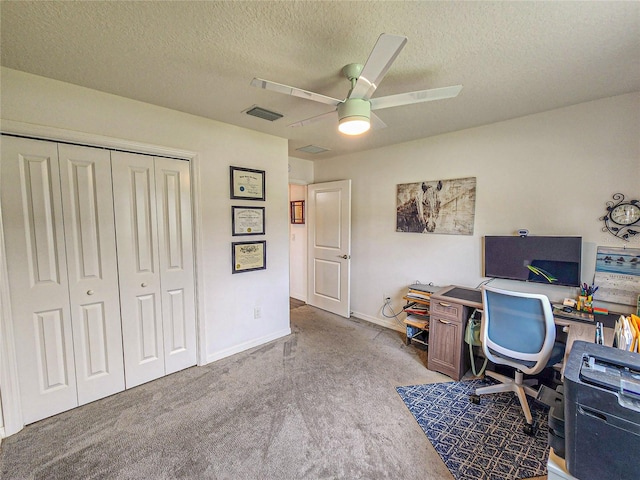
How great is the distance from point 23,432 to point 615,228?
4.53 m

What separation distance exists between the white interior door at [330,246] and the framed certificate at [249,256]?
1.26 metres

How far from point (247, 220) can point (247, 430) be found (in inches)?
74.7

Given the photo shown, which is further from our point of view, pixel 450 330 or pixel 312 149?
pixel 312 149

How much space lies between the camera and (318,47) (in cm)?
151

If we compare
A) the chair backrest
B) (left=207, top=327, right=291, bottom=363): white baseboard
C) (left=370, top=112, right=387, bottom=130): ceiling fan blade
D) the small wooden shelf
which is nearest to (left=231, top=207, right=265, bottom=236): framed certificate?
(left=207, top=327, right=291, bottom=363): white baseboard

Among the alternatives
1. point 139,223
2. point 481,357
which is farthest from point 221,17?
point 481,357

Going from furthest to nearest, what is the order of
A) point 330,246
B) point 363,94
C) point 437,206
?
point 330,246 < point 437,206 < point 363,94

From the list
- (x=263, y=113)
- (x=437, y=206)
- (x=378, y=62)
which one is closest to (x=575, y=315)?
(x=437, y=206)

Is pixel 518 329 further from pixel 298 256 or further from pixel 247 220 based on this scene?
pixel 298 256

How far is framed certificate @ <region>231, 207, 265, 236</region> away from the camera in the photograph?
2.87 metres

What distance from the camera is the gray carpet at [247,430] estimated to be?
160 cm

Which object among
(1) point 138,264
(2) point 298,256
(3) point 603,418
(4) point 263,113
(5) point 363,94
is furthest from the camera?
(2) point 298,256

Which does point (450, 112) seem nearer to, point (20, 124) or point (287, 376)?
point (287, 376)

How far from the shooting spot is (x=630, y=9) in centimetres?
123
